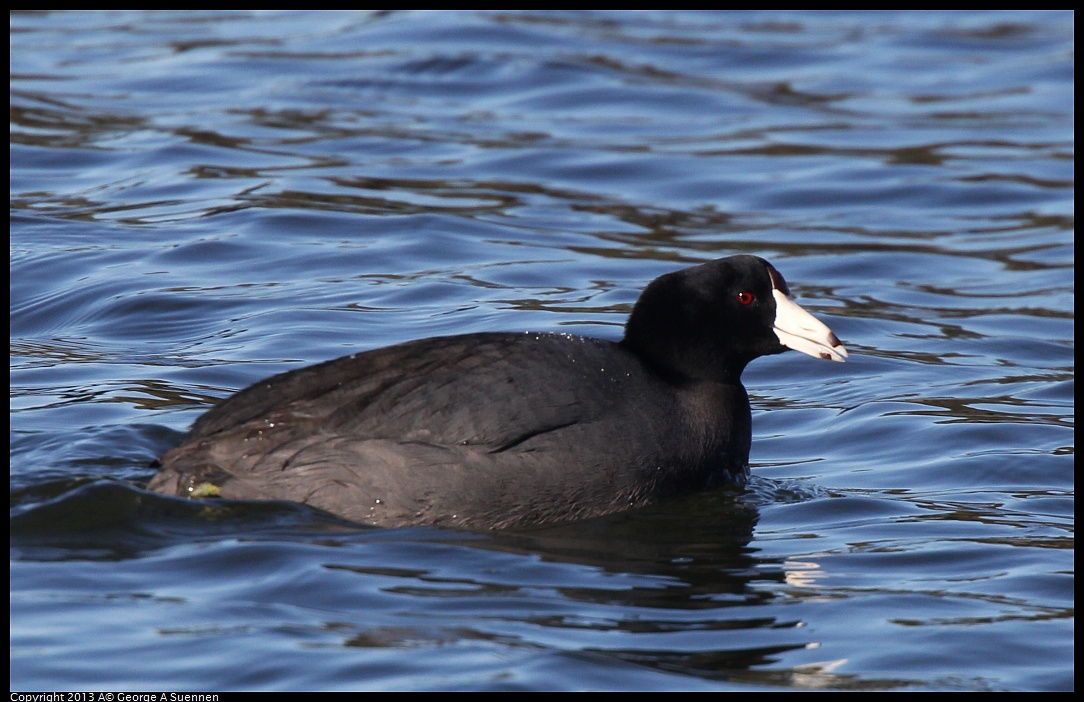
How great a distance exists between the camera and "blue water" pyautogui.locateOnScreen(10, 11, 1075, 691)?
17.0ft

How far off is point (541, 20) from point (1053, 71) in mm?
5952

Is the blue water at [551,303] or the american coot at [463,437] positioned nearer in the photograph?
the blue water at [551,303]

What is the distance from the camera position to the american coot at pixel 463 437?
19.6 ft

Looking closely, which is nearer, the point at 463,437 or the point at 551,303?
the point at 463,437

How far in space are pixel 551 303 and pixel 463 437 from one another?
4.07 m

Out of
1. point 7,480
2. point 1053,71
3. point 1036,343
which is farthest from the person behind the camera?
point 1053,71

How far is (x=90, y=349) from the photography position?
877 centimetres

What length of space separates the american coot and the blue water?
12 cm

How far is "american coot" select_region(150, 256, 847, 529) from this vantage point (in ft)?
19.6

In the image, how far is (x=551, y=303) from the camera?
10047mm

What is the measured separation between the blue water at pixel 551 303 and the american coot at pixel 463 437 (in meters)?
0.12

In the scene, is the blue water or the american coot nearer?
the blue water

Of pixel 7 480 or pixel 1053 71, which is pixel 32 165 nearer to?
pixel 7 480

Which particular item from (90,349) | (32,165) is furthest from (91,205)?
(90,349)
